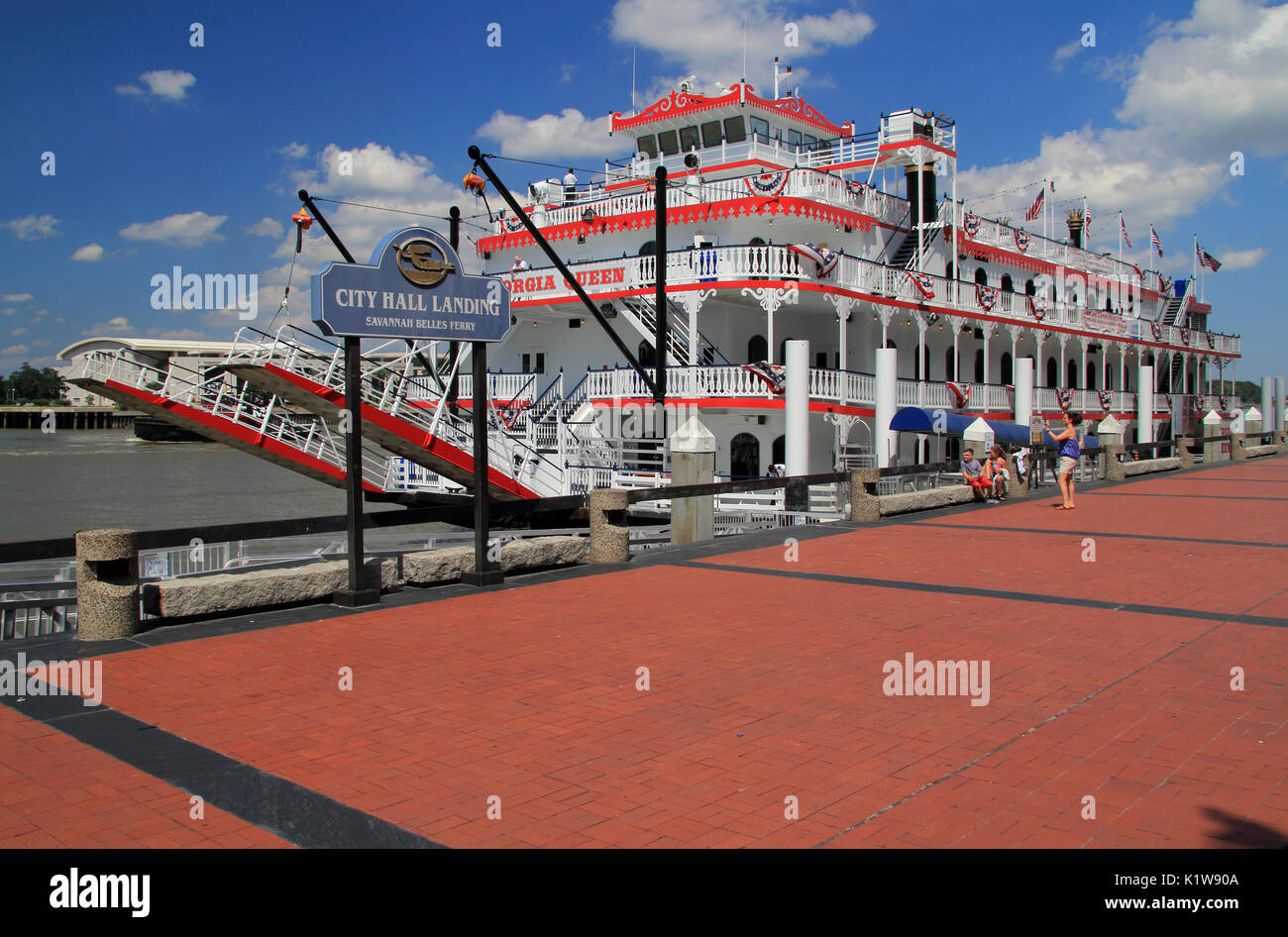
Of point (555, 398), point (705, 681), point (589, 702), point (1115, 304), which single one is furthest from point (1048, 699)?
point (1115, 304)

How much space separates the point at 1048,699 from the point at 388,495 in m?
18.2

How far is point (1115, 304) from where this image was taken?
1682 inches

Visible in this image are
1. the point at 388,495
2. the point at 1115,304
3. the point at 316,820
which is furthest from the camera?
the point at 1115,304

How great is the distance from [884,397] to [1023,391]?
8.58 m

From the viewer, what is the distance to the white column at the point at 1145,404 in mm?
37500

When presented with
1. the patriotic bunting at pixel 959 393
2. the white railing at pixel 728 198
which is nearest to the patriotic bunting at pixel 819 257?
the white railing at pixel 728 198

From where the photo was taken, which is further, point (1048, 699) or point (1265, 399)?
point (1265, 399)

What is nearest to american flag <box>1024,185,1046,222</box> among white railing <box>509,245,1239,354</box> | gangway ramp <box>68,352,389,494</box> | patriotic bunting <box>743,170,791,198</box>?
white railing <box>509,245,1239,354</box>

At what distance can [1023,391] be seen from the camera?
28.8 metres

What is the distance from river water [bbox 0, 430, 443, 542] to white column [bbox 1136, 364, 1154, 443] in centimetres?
2636

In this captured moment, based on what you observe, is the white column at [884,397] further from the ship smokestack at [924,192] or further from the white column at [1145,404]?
the white column at [1145,404]

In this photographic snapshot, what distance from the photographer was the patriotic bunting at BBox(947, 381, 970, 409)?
86.9 ft
